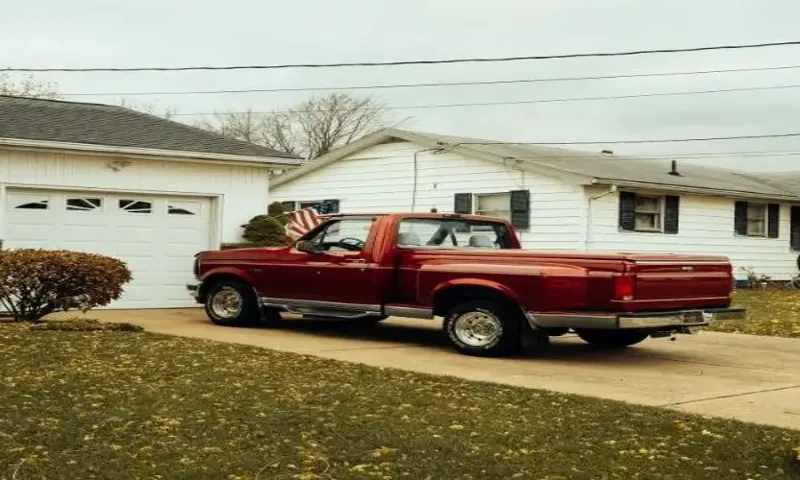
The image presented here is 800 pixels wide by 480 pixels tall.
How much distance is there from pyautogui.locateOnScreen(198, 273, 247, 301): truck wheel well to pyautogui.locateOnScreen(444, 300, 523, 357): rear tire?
3.49 m

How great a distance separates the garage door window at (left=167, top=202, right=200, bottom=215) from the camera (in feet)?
50.9

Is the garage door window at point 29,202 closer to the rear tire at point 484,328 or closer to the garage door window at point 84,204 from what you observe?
the garage door window at point 84,204

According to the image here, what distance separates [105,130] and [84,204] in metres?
1.37

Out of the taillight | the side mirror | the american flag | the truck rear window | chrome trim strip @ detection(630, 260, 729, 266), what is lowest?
the taillight

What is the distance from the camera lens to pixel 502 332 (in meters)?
10.4

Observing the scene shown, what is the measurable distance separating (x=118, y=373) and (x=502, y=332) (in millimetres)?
4104

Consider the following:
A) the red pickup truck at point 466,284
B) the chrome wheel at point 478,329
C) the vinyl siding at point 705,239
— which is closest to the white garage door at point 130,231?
the red pickup truck at point 466,284

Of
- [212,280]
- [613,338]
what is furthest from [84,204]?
[613,338]

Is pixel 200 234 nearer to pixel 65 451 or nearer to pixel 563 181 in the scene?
pixel 563 181

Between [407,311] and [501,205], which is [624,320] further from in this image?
[501,205]

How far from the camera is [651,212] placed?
22.7 meters

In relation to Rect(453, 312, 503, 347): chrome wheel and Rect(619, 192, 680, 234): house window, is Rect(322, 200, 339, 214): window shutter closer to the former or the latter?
Rect(619, 192, 680, 234): house window

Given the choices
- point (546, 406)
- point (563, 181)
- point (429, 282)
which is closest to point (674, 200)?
point (563, 181)

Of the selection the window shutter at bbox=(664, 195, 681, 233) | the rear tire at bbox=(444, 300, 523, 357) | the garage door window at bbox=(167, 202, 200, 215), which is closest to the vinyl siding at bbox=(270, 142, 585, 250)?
the window shutter at bbox=(664, 195, 681, 233)
